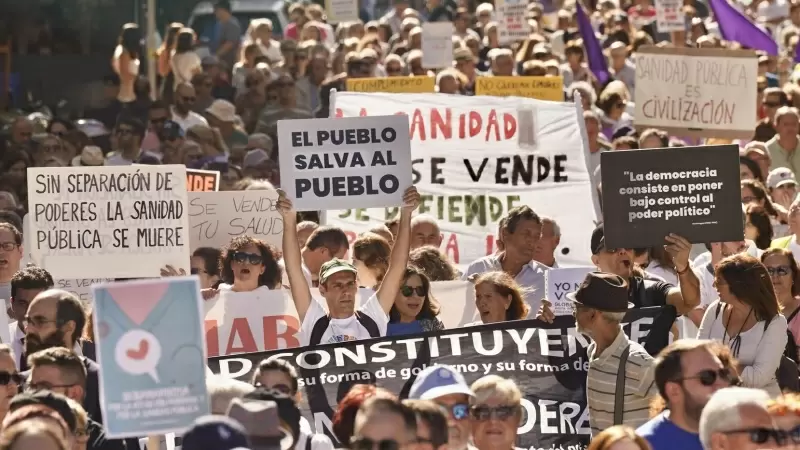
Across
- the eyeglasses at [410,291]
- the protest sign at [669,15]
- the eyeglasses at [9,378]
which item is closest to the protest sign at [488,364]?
the eyeglasses at [410,291]

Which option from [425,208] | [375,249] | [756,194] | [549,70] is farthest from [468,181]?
[549,70]

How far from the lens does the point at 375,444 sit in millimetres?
6000

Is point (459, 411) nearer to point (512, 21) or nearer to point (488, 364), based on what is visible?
point (488, 364)

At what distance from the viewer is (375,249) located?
990 cm

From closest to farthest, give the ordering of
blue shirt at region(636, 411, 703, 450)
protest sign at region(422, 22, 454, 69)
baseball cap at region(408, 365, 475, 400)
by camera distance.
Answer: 1. blue shirt at region(636, 411, 703, 450)
2. baseball cap at region(408, 365, 475, 400)
3. protest sign at region(422, 22, 454, 69)

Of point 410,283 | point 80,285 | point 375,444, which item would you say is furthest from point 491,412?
point 80,285

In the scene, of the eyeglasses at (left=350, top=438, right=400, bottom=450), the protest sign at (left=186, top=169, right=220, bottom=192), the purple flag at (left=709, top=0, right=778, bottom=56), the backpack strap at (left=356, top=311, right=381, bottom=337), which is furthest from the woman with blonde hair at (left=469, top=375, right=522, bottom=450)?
the purple flag at (left=709, top=0, right=778, bottom=56)

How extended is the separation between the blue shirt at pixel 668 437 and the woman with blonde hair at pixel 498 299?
89.1 inches

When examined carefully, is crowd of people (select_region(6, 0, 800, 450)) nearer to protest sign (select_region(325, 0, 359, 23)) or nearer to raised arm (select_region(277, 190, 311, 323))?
raised arm (select_region(277, 190, 311, 323))

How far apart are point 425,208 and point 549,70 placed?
4436 mm

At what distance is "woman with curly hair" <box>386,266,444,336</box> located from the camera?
30.2 feet

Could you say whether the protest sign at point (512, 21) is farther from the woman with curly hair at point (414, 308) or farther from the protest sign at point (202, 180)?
the woman with curly hair at point (414, 308)

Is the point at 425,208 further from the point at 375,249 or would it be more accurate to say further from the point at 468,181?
the point at 375,249

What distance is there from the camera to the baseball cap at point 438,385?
678cm
